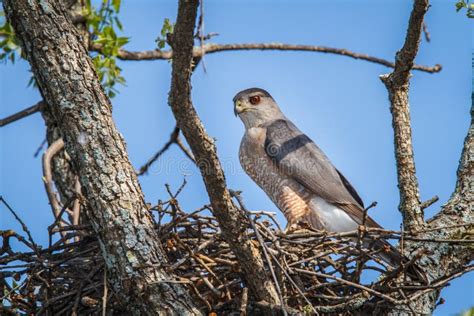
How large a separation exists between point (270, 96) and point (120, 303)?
3691mm

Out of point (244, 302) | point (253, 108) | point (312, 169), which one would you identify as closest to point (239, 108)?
point (253, 108)

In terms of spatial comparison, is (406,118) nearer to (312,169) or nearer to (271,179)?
(312,169)

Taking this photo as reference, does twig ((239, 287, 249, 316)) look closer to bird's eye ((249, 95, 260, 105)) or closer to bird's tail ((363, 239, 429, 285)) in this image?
bird's tail ((363, 239, 429, 285))

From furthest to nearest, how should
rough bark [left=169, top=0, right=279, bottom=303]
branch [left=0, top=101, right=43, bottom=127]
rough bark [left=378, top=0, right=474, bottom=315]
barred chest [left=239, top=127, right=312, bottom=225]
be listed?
branch [left=0, top=101, right=43, bottom=127], barred chest [left=239, top=127, right=312, bottom=225], rough bark [left=378, top=0, right=474, bottom=315], rough bark [left=169, top=0, right=279, bottom=303]

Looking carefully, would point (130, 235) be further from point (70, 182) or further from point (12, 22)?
point (70, 182)

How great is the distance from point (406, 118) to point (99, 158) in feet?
8.01

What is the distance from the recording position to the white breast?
6.19 metres

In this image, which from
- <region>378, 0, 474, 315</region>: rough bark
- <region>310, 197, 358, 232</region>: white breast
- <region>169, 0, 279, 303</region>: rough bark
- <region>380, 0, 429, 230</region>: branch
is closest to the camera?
<region>169, 0, 279, 303</region>: rough bark

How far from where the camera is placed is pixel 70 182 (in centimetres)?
673

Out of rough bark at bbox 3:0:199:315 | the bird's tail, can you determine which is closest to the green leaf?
rough bark at bbox 3:0:199:315

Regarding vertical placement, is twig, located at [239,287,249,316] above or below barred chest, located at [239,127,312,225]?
below

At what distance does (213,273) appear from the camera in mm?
4582

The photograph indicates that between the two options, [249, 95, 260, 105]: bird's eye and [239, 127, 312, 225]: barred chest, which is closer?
[239, 127, 312, 225]: barred chest

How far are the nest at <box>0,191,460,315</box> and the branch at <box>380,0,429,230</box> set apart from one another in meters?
0.46
